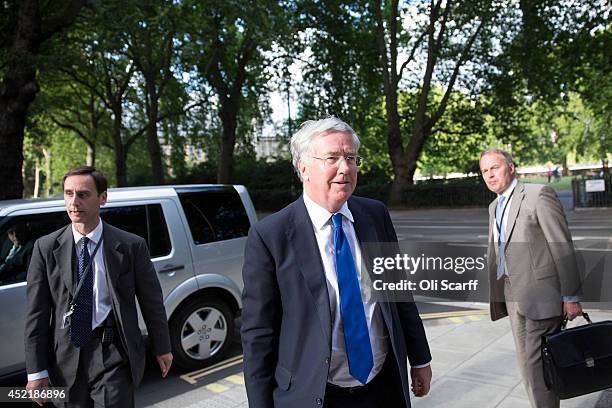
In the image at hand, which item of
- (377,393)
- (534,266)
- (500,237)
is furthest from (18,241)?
(534,266)

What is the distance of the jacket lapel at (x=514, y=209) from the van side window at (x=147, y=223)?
10.5 feet

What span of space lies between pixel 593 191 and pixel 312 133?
2297 centimetres

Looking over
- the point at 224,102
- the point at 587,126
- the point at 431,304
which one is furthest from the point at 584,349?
the point at 587,126

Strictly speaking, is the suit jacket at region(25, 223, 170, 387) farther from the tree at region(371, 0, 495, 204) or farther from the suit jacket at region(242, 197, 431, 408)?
the tree at region(371, 0, 495, 204)

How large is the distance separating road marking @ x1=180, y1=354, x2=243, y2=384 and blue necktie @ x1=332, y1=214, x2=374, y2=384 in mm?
3142

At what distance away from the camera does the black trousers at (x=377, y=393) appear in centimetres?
201

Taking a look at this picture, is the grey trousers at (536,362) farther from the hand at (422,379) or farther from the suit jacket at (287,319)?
the suit jacket at (287,319)

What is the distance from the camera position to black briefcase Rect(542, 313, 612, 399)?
2926mm

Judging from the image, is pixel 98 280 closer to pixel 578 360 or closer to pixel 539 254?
pixel 539 254

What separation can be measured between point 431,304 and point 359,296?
5.73 meters

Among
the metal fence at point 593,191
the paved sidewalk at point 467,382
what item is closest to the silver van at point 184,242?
the paved sidewalk at point 467,382

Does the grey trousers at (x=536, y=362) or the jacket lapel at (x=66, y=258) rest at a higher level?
the jacket lapel at (x=66, y=258)

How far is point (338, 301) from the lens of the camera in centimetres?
199

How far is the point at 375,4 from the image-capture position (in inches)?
935
